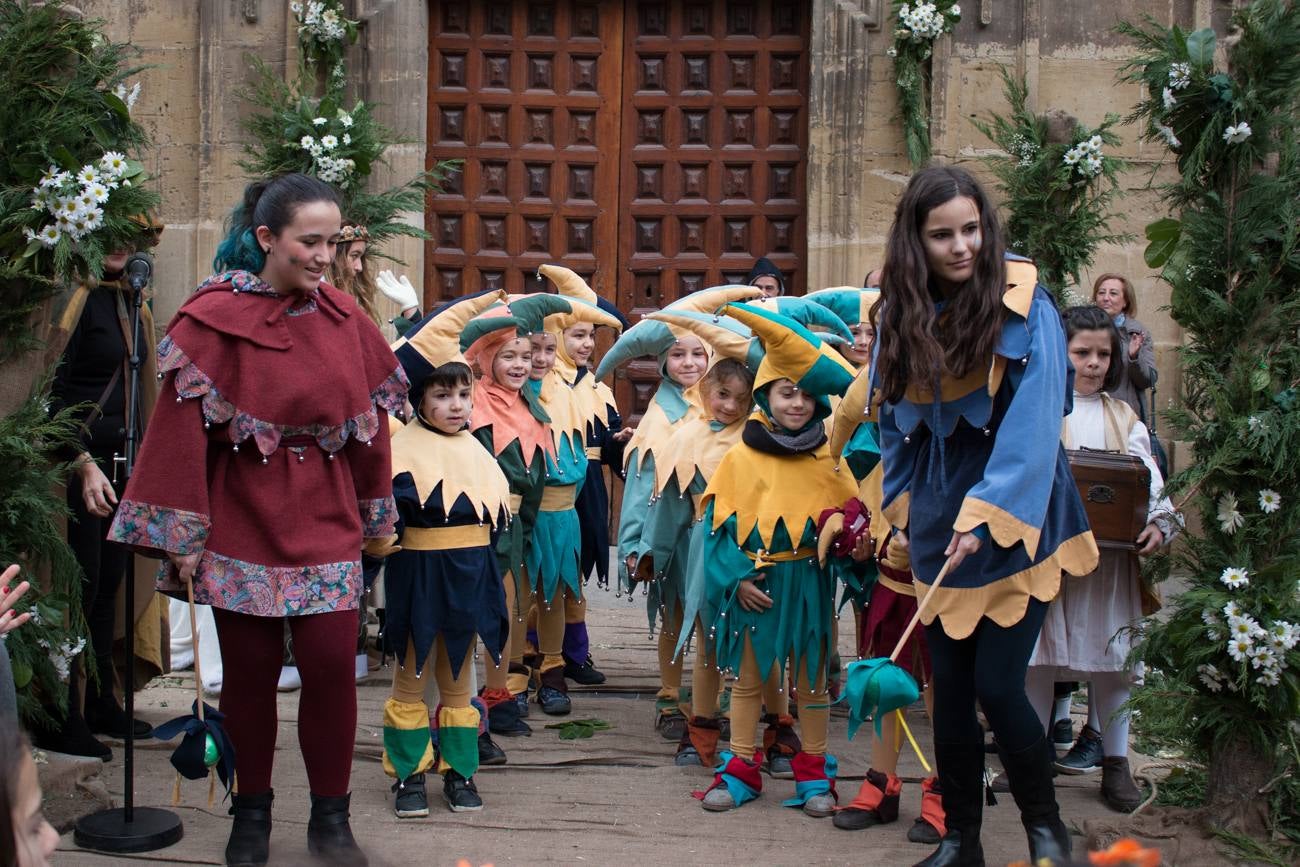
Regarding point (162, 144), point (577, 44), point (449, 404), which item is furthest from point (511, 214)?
point (449, 404)

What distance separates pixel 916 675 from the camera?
5137 millimetres

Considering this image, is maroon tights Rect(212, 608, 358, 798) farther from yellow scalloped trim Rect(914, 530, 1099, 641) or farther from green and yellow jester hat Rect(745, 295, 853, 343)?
green and yellow jester hat Rect(745, 295, 853, 343)

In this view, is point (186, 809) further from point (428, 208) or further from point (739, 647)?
point (428, 208)

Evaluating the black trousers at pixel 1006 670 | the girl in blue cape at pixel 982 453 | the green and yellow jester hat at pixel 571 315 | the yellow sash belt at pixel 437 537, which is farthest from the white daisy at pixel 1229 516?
the green and yellow jester hat at pixel 571 315

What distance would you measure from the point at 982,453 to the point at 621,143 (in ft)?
21.2

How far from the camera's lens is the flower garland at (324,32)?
938 centimetres

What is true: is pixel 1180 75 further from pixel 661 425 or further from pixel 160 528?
pixel 160 528

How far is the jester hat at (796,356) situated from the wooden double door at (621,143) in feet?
16.7

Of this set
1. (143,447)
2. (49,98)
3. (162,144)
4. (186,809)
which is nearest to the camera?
(143,447)

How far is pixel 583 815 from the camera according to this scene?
5.04 meters

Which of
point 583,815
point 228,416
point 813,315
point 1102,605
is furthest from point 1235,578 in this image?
point 228,416

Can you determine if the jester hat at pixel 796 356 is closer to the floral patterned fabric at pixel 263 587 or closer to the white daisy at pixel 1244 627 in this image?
the white daisy at pixel 1244 627

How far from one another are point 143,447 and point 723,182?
6.59 meters

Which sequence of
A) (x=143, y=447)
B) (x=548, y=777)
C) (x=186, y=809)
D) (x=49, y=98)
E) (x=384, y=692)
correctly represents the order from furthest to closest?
(x=384, y=692) → (x=548, y=777) → (x=186, y=809) → (x=49, y=98) → (x=143, y=447)
